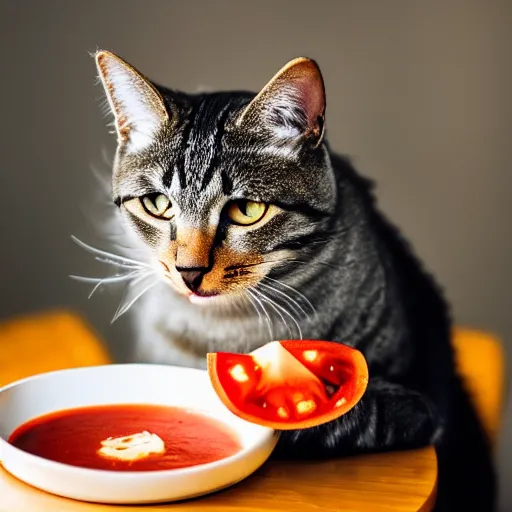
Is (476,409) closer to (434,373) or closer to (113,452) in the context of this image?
(434,373)

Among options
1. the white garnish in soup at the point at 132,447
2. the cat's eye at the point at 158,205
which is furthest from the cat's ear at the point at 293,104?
the white garnish in soup at the point at 132,447

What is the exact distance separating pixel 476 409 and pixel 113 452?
1.38 ft

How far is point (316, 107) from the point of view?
748 mm

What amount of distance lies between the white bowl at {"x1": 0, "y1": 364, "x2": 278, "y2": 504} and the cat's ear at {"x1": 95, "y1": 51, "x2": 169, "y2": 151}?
0.81ft

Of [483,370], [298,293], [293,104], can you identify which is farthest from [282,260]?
[483,370]

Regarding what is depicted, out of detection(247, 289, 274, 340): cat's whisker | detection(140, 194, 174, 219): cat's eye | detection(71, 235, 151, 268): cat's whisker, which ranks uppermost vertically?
detection(140, 194, 174, 219): cat's eye

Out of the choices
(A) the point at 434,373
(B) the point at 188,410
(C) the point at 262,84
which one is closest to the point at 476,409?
(A) the point at 434,373

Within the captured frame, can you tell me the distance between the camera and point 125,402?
2.57ft

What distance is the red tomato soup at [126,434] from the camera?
0.67 meters

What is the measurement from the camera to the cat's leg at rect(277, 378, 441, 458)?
0.76 metres

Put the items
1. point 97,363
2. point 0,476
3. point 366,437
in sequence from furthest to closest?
point 97,363
point 366,437
point 0,476

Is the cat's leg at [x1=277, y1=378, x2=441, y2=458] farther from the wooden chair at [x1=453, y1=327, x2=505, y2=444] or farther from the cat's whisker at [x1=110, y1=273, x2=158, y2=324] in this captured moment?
the cat's whisker at [x1=110, y1=273, x2=158, y2=324]

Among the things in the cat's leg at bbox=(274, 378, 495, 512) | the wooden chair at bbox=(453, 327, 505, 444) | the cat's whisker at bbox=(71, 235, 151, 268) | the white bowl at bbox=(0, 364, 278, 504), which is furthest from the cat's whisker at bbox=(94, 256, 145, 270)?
the wooden chair at bbox=(453, 327, 505, 444)

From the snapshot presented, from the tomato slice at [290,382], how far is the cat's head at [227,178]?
0.28 ft
